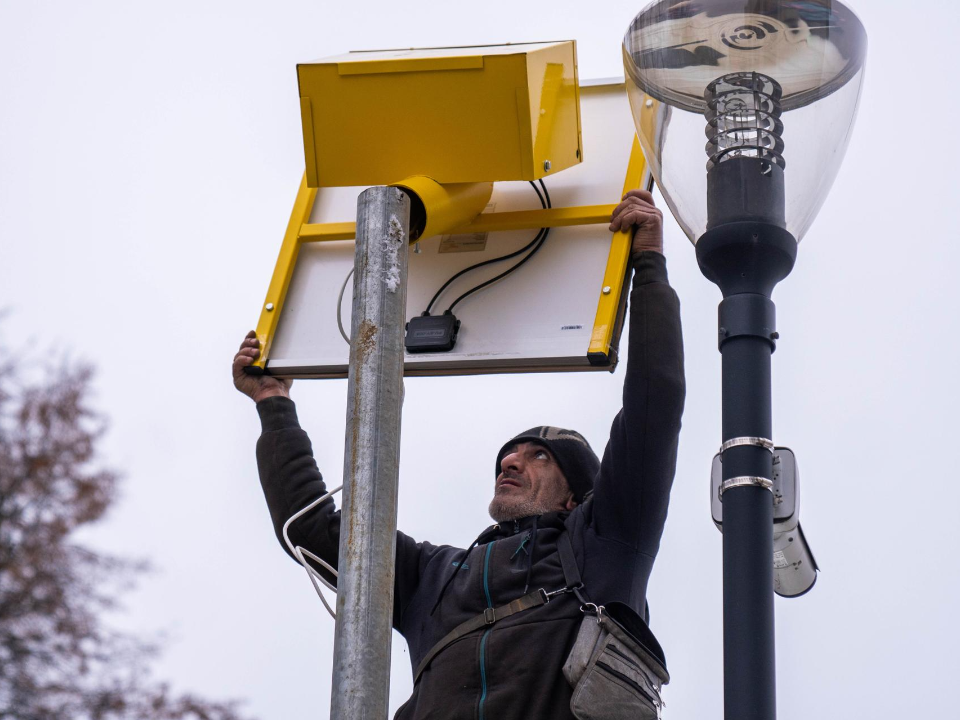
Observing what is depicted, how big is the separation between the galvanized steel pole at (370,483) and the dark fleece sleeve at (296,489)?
1985 millimetres

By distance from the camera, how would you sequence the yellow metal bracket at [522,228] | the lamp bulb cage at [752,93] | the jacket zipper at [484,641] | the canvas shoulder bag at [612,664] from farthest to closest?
the yellow metal bracket at [522,228] → the jacket zipper at [484,641] → the canvas shoulder bag at [612,664] → the lamp bulb cage at [752,93]

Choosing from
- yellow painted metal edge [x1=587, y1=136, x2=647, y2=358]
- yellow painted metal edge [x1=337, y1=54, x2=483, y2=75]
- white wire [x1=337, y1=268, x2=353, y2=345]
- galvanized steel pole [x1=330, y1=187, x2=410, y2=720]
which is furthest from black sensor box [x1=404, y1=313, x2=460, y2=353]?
galvanized steel pole [x1=330, y1=187, x2=410, y2=720]

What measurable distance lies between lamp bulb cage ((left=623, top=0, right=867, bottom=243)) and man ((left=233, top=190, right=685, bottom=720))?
1.55 m

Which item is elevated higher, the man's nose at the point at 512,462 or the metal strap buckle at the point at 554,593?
the man's nose at the point at 512,462

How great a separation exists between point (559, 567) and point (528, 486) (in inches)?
25.7

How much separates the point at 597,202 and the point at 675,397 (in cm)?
76

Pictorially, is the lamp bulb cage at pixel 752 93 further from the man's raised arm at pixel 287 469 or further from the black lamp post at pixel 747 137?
the man's raised arm at pixel 287 469

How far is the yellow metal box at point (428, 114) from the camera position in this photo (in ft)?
13.6

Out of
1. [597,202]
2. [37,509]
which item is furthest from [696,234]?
[37,509]

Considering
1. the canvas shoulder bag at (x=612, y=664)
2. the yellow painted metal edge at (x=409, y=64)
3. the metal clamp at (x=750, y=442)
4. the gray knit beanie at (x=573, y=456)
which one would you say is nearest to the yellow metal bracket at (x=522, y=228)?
the yellow painted metal edge at (x=409, y=64)

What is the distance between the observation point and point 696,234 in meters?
2.88

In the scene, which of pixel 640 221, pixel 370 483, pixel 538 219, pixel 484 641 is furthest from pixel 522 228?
pixel 370 483

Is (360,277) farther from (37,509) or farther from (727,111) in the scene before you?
(37,509)

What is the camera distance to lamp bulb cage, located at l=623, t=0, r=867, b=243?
9.29 feet
